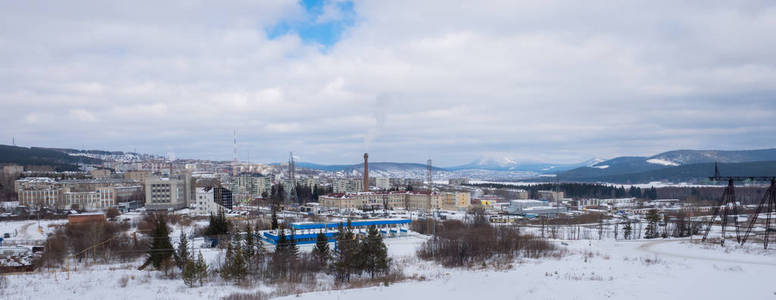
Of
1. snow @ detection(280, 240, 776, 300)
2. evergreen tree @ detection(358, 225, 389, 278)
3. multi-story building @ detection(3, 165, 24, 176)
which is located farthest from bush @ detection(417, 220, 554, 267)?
multi-story building @ detection(3, 165, 24, 176)

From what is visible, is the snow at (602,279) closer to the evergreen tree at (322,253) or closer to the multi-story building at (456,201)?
the evergreen tree at (322,253)

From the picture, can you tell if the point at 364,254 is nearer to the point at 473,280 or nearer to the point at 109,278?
the point at 473,280

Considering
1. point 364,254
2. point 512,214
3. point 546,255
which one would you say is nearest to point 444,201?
point 512,214

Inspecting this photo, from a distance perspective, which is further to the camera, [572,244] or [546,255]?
[572,244]

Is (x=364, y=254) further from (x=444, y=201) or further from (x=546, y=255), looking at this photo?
(x=444, y=201)

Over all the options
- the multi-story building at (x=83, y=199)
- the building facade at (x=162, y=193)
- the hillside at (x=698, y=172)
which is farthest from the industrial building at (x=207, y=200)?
the hillside at (x=698, y=172)

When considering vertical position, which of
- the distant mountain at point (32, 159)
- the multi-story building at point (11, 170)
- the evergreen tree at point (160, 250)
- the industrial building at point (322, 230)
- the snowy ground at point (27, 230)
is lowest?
the snowy ground at point (27, 230)

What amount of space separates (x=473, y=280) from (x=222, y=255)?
12970mm

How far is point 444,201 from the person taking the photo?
6369 centimetres

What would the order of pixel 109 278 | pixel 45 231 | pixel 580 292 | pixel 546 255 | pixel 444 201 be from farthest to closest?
pixel 444 201, pixel 45 231, pixel 546 255, pixel 109 278, pixel 580 292

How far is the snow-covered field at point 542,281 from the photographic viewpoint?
1444 centimetres

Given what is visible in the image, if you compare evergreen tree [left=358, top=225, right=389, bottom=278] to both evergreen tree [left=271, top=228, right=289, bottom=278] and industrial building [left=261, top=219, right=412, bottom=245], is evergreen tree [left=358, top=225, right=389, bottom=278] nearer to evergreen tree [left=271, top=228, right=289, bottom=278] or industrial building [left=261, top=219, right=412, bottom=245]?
evergreen tree [left=271, top=228, right=289, bottom=278]

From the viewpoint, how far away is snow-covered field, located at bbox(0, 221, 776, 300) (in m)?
14.4

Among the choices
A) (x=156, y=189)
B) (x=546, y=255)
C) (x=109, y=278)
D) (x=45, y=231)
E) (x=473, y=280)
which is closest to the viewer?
(x=473, y=280)
